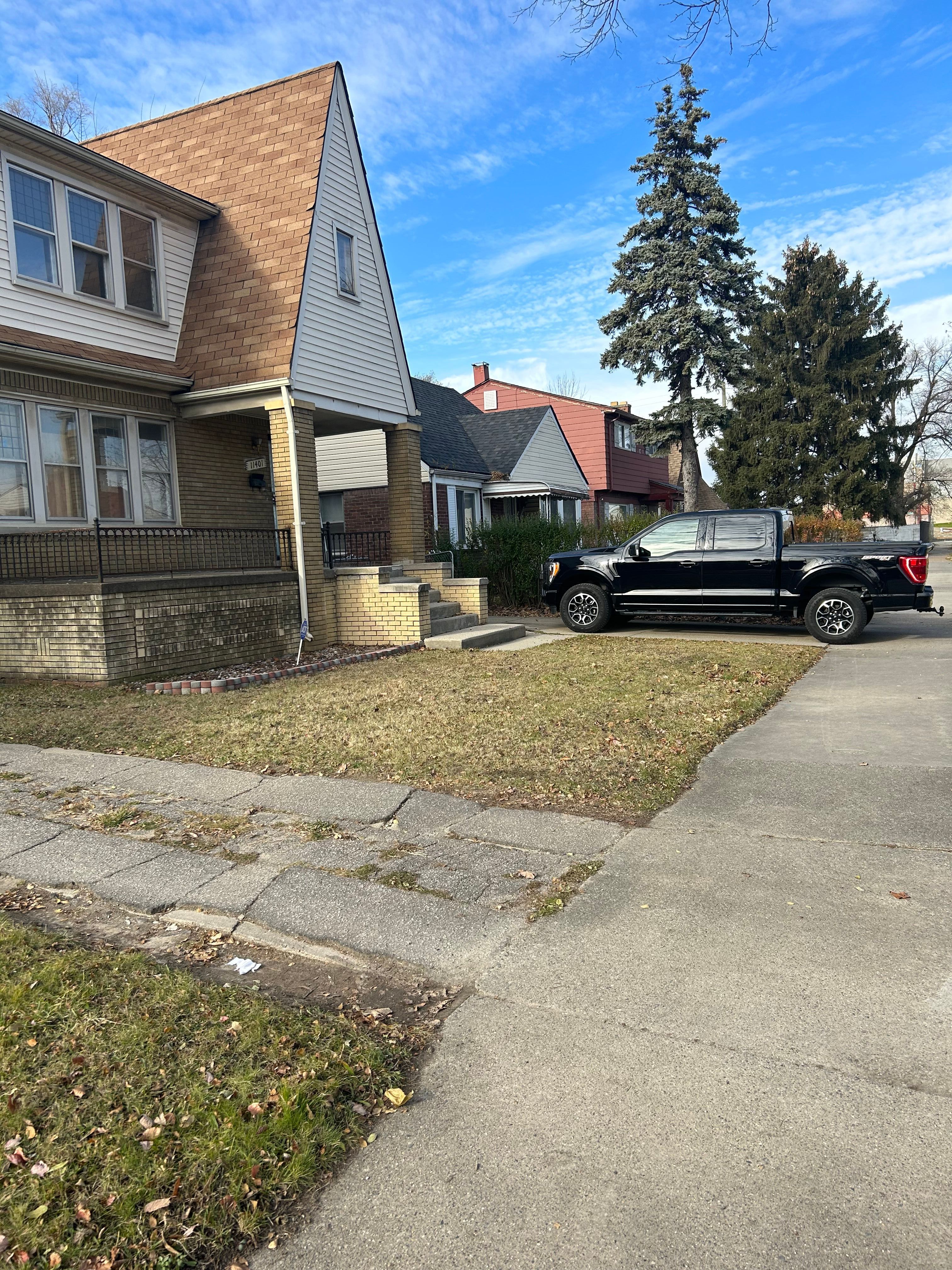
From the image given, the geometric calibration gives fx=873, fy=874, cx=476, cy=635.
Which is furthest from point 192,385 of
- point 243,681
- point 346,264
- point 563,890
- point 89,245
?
point 563,890

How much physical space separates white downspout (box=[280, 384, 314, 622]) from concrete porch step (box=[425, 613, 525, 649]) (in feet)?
6.24

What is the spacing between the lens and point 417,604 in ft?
42.2

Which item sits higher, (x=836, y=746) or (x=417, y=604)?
(x=417, y=604)

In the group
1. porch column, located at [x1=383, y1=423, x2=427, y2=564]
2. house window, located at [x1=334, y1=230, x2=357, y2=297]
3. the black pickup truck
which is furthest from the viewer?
porch column, located at [x1=383, y1=423, x2=427, y2=564]

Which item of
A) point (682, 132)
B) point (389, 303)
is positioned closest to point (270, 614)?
point (389, 303)

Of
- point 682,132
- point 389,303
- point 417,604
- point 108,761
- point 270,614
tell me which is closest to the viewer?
point 108,761

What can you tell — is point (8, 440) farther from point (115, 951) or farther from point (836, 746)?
point (836, 746)

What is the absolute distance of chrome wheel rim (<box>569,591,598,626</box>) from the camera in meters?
14.5

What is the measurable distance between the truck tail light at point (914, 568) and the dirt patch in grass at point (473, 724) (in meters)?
2.69

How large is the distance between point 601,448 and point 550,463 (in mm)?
7155

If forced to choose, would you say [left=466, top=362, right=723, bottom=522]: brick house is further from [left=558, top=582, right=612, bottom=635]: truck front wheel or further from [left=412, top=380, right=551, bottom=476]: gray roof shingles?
[left=558, top=582, right=612, bottom=635]: truck front wheel

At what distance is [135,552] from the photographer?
12.1 metres

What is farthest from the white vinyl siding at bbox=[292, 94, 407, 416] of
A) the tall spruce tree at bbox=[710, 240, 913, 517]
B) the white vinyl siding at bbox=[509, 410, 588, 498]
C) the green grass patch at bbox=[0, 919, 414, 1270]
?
the tall spruce tree at bbox=[710, 240, 913, 517]

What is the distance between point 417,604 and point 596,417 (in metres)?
26.0
